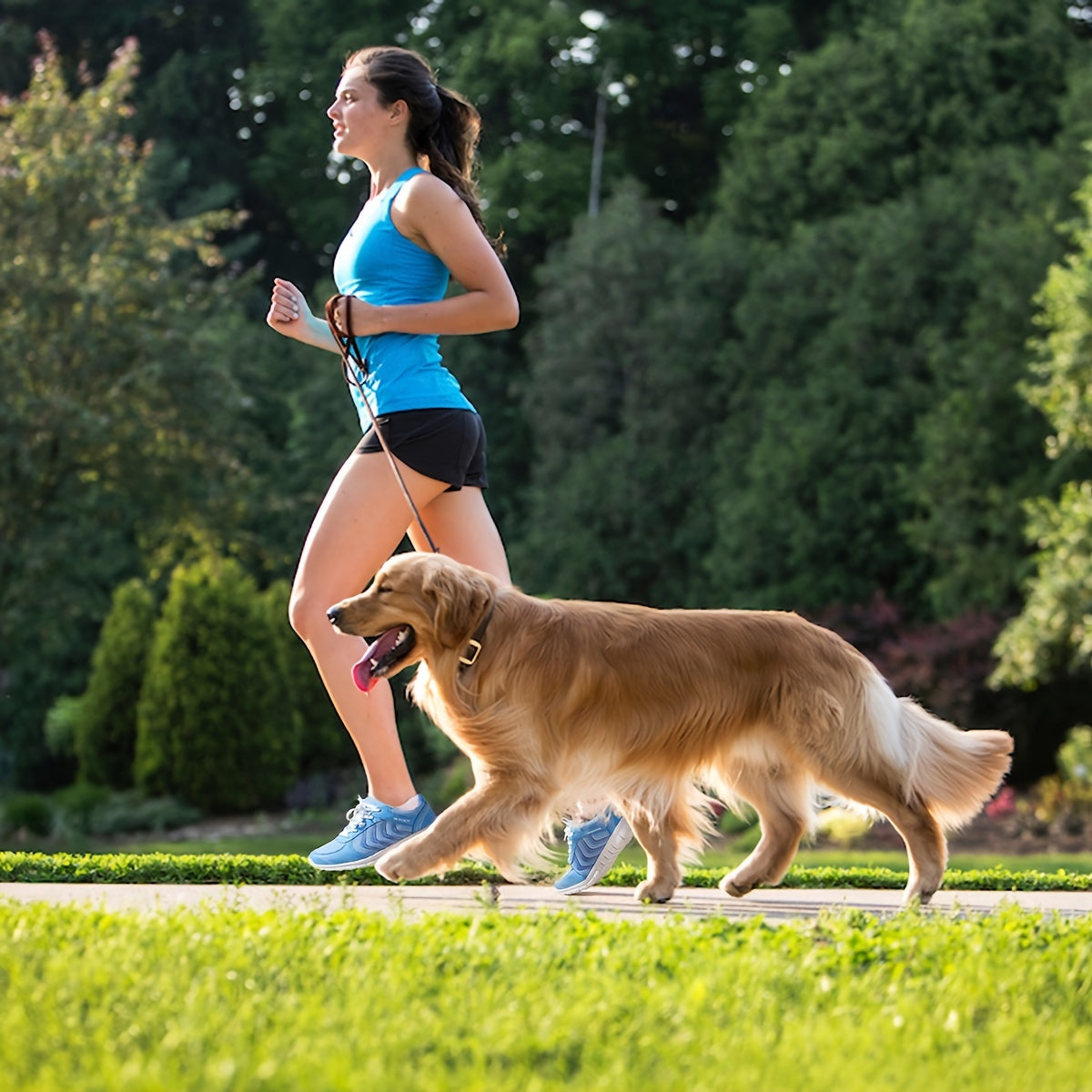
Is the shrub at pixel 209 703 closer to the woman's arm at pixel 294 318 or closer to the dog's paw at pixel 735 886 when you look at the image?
the woman's arm at pixel 294 318

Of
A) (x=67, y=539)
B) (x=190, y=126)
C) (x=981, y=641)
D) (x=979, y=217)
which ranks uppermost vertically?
(x=190, y=126)

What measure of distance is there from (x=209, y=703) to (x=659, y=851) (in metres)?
13.2

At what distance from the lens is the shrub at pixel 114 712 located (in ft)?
62.6

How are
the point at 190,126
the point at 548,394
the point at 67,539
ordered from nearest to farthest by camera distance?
the point at 67,539, the point at 548,394, the point at 190,126

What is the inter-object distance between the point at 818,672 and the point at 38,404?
12.7 meters

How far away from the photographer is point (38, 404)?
53.3ft

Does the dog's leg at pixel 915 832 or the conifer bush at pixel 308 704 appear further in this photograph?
the conifer bush at pixel 308 704

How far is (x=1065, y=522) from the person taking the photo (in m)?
15.7

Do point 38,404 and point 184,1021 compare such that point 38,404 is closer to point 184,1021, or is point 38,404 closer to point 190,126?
point 184,1021

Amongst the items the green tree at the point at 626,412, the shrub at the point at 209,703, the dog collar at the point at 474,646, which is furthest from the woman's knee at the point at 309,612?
the green tree at the point at 626,412

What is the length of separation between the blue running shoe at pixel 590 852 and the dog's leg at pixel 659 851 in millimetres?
120

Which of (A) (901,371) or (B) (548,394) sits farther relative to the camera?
(B) (548,394)

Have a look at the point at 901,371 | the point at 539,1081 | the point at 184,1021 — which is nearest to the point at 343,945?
the point at 184,1021

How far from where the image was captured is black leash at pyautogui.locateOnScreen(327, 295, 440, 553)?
17.4ft
